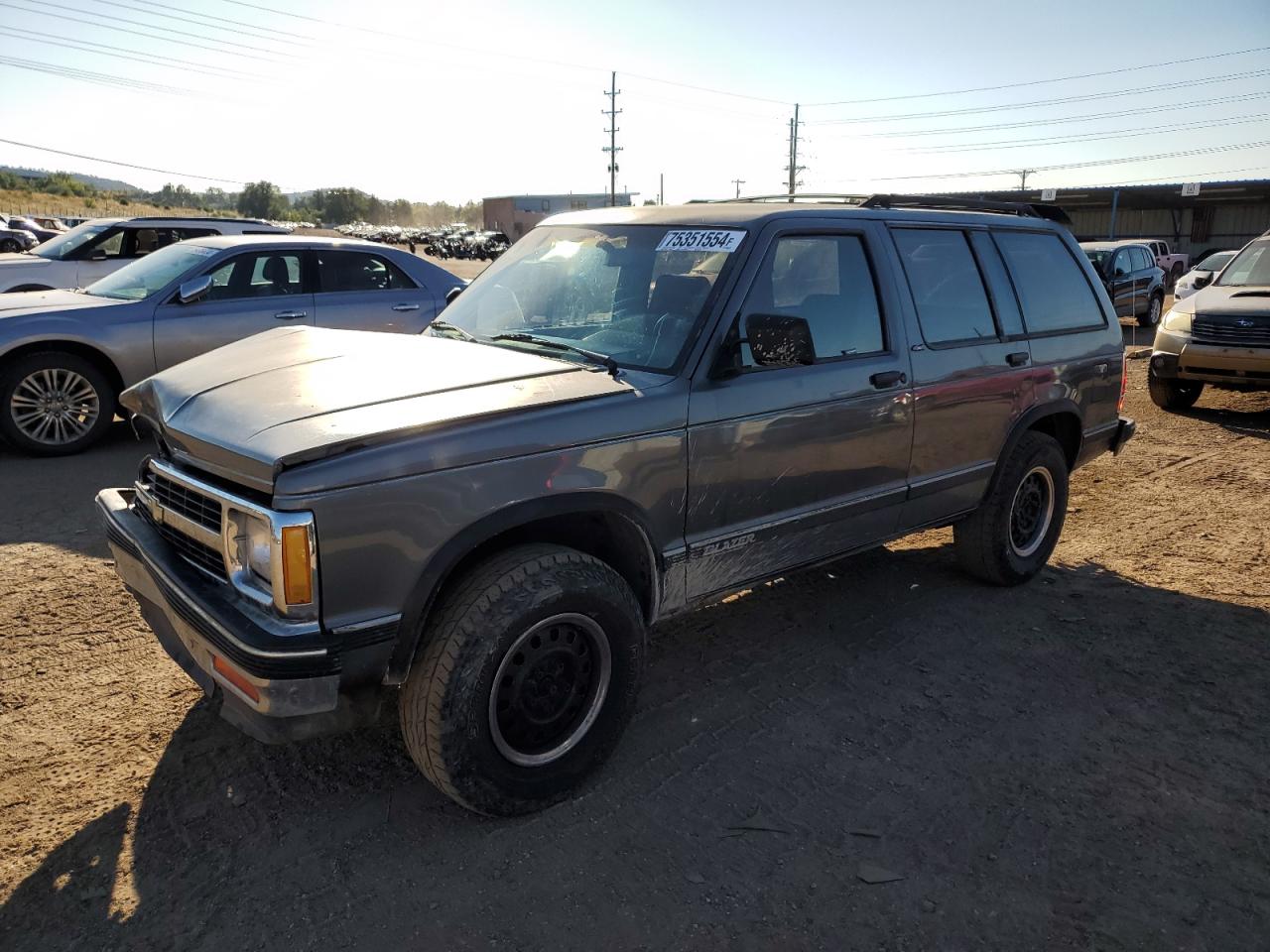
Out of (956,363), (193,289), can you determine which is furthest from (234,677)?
(193,289)

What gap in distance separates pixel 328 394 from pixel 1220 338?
9474 millimetres

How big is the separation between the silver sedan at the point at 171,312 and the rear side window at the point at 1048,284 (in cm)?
486

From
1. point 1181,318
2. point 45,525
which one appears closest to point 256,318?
point 45,525

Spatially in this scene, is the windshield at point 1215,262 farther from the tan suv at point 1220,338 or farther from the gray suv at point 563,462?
the gray suv at point 563,462

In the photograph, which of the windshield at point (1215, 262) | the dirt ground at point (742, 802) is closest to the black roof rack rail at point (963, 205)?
the dirt ground at point (742, 802)

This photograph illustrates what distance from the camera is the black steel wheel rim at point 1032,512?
16.1ft

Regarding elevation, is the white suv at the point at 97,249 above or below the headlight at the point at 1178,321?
above

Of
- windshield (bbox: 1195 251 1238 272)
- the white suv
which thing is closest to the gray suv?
the white suv

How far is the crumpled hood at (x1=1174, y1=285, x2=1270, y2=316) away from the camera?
9017 millimetres

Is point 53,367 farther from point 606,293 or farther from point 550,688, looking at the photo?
point 550,688

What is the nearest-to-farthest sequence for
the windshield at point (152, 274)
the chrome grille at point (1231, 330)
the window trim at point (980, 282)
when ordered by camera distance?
the window trim at point (980, 282)
the windshield at point (152, 274)
the chrome grille at point (1231, 330)

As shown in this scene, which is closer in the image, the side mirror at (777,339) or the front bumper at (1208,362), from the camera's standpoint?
the side mirror at (777,339)

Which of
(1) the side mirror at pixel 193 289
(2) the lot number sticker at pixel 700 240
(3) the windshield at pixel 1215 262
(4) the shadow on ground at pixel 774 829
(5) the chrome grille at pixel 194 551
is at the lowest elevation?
(4) the shadow on ground at pixel 774 829

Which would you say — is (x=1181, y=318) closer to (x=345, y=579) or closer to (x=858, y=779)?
(x=858, y=779)
